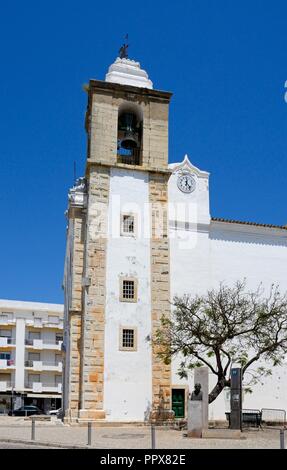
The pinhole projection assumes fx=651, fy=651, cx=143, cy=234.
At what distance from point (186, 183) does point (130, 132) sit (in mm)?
3649

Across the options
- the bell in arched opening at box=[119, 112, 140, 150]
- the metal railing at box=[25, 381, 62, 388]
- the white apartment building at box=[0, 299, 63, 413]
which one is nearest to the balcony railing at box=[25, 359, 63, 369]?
the white apartment building at box=[0, 299, 63, 413]

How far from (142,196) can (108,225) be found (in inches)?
87.9

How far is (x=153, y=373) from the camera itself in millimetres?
27859

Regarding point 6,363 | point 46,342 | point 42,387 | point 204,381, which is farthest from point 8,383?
point 204,381

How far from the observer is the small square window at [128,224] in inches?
1150

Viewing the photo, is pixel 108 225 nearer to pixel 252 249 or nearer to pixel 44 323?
pixel 252 249

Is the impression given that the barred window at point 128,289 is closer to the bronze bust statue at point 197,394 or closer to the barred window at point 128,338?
the barred window at point 128,338

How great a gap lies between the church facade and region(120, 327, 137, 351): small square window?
4 cm

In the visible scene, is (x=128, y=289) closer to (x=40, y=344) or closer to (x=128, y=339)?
(x=128, y=339)

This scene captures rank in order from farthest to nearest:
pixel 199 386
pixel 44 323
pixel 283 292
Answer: pixel 44 323 < pixel 283 292 < pixel 199 386

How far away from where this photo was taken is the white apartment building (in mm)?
58781

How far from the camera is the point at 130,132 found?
31.4 meters

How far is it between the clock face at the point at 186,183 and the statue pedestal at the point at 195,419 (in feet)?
42.6
